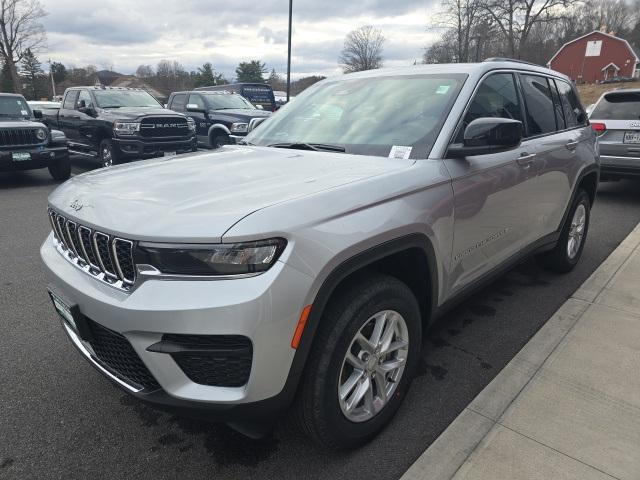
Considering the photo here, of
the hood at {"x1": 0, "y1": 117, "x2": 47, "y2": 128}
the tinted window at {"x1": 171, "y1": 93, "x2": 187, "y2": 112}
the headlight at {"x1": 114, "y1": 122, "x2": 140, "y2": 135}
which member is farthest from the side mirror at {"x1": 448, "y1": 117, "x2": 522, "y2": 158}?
the tinted window at {"x1": 171, "y1": 93, "x2": 187, "y2": 112}

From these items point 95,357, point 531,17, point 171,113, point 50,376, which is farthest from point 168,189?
point 531,17

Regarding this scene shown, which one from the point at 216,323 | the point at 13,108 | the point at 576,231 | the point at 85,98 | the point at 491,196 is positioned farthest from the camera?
the point at 85,98

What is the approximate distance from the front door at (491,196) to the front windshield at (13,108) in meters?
9.71

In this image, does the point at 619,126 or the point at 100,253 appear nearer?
the point at 100,253

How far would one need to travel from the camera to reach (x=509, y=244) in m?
3.15

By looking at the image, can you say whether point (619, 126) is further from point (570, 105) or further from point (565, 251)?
point (565, 251)

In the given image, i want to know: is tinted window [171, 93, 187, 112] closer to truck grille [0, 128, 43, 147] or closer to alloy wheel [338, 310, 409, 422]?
truck grille [0, 128, 43, 147]

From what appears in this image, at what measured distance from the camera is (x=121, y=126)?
9523 millimetres

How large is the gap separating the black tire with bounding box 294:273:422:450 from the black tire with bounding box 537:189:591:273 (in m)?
2.56

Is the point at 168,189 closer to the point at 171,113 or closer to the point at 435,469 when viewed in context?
the point at 435,469

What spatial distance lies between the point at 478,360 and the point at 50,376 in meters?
2.66

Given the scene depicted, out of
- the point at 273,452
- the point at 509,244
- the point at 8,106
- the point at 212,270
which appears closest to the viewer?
the point at 212,270

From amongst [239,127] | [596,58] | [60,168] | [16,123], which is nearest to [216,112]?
[239,127]

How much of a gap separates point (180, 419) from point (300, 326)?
3.84 feet
